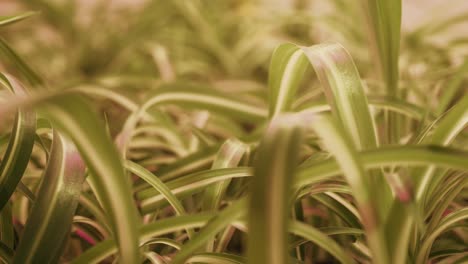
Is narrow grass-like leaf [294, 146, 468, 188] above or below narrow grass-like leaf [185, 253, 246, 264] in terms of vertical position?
above

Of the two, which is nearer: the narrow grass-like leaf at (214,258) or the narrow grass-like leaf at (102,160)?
the narrow grass-like leaf at (102,160)

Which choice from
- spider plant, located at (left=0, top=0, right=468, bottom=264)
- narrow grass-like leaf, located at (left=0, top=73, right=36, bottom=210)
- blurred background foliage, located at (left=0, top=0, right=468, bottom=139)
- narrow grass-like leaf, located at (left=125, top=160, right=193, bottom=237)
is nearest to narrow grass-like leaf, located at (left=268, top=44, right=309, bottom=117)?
spider plant, located at (left=0, top=0, right=468, bottom=264)

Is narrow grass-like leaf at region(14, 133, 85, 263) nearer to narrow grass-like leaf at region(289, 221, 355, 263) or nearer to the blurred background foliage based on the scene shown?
narrow grass-like leaf at region(289, 221, 355, 263)

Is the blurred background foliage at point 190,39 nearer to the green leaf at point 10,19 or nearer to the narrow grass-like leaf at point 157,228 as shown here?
the green leaf at point 10,19

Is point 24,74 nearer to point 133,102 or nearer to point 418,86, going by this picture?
point 133,102

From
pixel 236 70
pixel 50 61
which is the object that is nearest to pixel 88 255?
pixel 236 70

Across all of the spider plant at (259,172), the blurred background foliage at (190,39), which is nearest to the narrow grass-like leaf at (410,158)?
the spider plant at (259,172)
